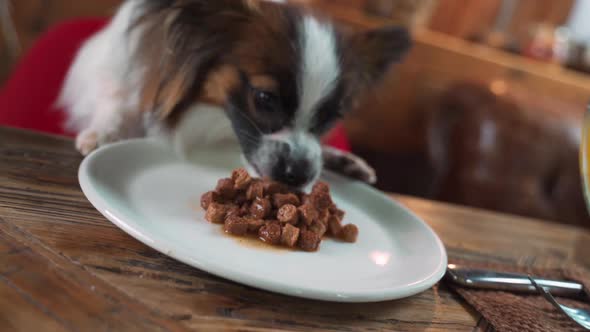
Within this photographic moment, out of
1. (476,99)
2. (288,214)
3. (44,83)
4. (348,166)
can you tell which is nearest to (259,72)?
(348,166)

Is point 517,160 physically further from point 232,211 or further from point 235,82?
point 232,211

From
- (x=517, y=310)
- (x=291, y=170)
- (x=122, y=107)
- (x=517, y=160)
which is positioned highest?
(x=517, y=310)

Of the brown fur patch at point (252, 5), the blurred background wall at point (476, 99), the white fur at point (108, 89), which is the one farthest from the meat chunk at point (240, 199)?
the blurred background wall at point (476, 99)

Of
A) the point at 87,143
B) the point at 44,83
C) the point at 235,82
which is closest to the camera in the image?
the point at 87,143

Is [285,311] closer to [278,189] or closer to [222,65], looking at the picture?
[278,189]

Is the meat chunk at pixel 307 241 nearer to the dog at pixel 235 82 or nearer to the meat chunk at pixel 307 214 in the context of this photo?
the meat chunk at pixel 307 214

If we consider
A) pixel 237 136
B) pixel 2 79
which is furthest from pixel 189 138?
pixel 2 79

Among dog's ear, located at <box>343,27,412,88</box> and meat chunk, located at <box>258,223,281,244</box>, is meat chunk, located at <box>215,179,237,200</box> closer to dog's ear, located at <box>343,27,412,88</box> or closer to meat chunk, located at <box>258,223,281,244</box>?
meat chunk, located at <box>258,223,281,244</box>
